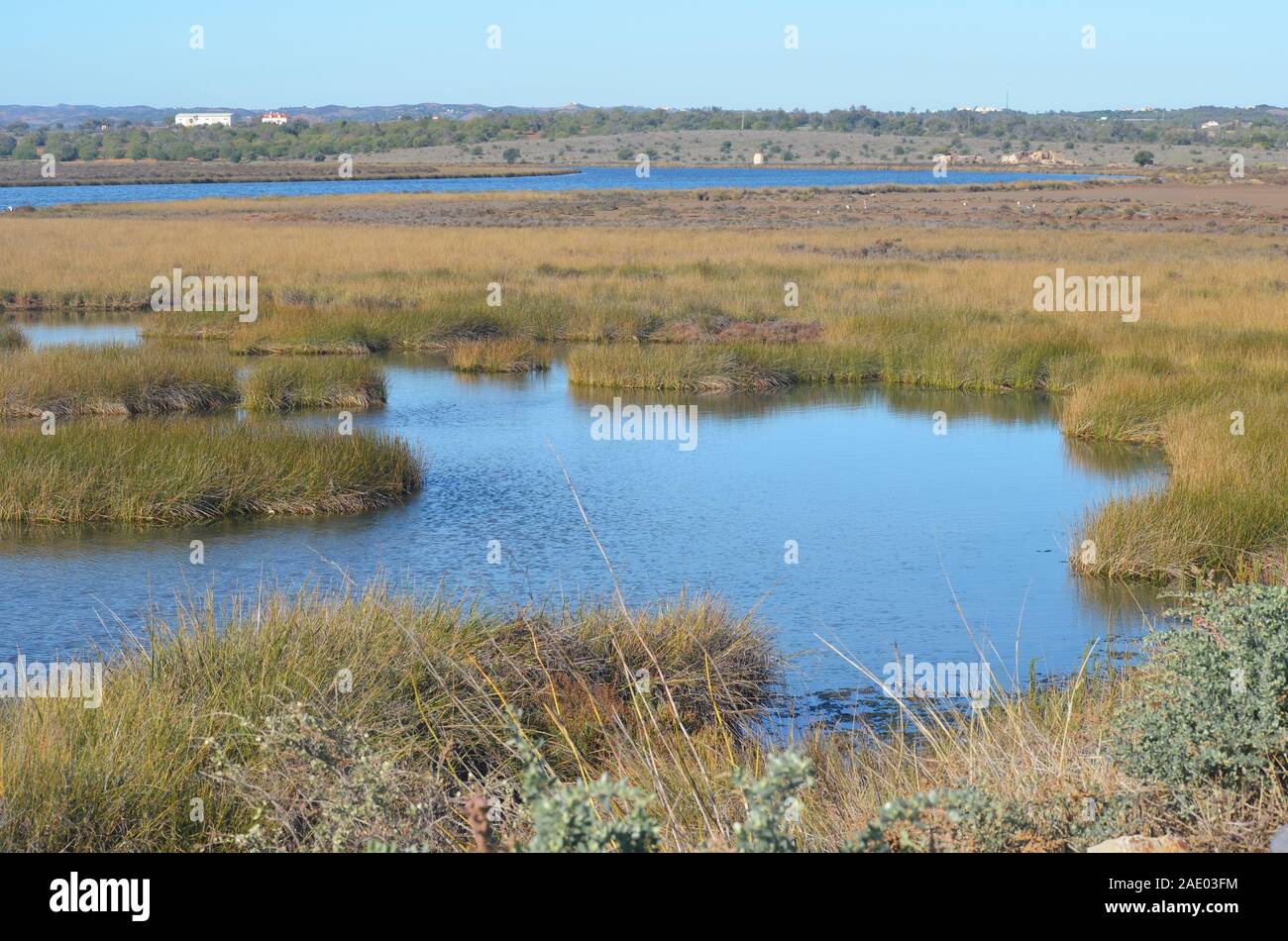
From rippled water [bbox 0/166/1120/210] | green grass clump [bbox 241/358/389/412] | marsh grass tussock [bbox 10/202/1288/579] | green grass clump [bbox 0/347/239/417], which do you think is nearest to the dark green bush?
marsh grass tussock [bbox 10/202/1288/579]

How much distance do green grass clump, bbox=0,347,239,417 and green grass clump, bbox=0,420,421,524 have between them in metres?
3.27

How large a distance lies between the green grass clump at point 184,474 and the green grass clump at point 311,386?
4.06 meters

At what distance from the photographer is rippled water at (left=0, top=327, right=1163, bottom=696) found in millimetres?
9305

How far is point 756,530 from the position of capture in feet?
39.4

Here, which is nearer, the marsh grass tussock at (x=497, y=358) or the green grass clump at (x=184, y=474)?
the green grass clump at (x=184, y=474)

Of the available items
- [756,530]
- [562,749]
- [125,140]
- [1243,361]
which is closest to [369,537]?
[756,530]

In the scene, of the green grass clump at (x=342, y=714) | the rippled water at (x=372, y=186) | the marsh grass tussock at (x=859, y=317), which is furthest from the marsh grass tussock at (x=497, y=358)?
the rippled water at (x=372, y=186)

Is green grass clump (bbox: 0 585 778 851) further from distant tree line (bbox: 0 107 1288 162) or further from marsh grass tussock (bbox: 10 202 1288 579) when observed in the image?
distant tree line (bbox: 0 107 1288 162)

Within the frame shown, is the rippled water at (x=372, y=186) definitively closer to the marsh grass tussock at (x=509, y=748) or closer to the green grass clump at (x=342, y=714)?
the green grass clump at (x=342, y=714)

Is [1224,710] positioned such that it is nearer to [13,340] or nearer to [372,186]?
[13,340]

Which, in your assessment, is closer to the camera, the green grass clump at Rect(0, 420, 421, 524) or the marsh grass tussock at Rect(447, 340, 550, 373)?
the green grass clump at Rect(0, 420, 421, 524)

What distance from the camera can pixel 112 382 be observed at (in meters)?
17.0

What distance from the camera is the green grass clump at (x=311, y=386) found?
17484 mm

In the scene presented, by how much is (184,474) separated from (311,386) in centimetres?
585
